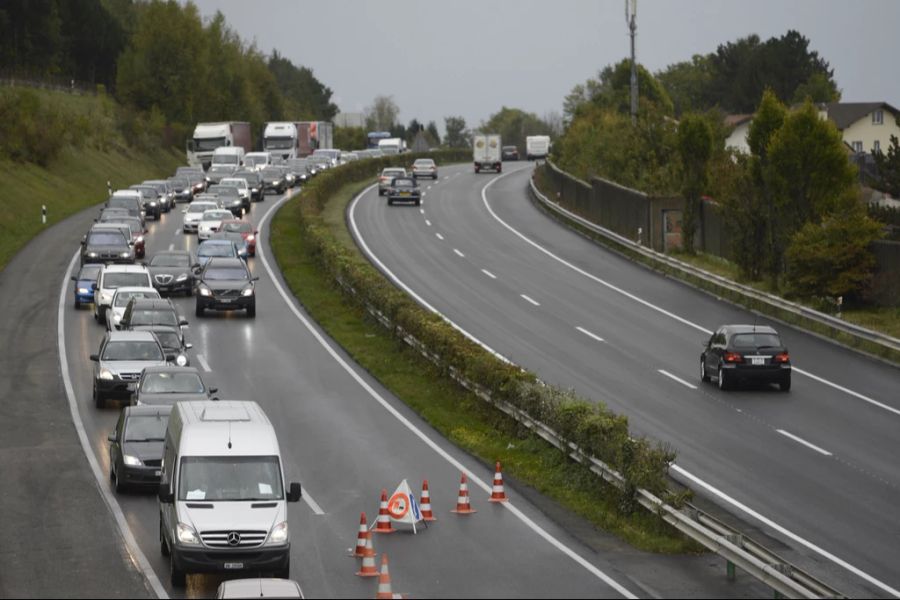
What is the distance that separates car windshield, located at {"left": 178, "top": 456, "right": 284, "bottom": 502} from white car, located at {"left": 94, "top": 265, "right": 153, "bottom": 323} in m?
25.3

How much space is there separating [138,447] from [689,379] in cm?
1635

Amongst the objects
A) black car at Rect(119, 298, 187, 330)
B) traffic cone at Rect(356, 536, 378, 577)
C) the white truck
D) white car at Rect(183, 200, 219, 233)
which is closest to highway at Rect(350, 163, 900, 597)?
traffic cone at Rect(356, 536, 378, 577)

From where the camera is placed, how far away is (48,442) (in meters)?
28.3

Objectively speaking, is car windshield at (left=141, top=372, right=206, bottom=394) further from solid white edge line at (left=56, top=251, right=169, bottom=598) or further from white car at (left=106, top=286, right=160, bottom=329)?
white car at (left=106, top=286, right=160, bottom=329)

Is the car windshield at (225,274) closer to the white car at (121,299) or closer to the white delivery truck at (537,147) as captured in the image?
the white car at (121,299)

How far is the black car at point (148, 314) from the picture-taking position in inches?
1455

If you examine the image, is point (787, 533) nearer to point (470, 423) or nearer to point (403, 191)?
point (470, 423)

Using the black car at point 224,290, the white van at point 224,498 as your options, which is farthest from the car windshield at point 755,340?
the white van at point 224,498

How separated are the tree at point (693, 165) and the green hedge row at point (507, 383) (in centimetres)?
1457

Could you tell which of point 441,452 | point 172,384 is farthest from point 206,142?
point 441,452

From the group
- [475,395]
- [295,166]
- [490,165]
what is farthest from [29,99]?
[475,395]

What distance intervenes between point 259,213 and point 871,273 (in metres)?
37.6

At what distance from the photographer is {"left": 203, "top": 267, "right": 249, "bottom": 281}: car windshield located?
4484cm

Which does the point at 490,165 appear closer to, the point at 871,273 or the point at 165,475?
the point at 871,273
